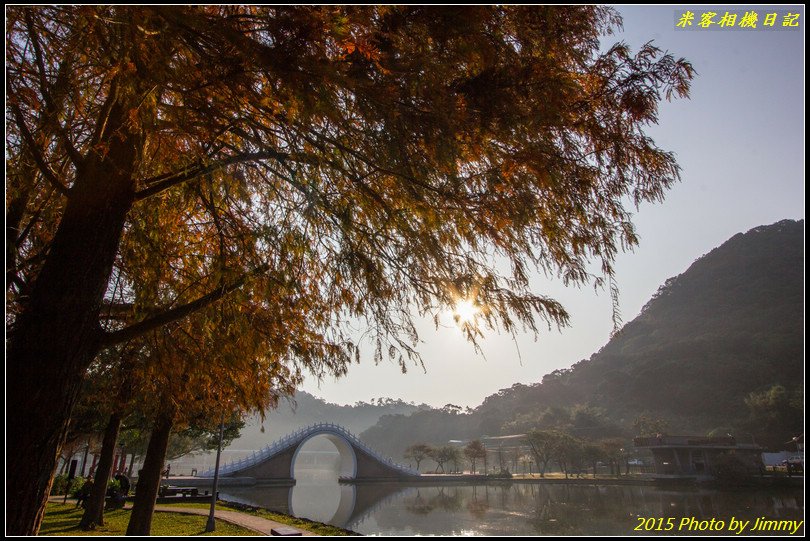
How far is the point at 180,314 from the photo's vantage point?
3.17 meters

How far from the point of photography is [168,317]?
10.3 ft

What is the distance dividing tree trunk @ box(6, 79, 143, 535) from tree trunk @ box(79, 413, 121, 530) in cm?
912

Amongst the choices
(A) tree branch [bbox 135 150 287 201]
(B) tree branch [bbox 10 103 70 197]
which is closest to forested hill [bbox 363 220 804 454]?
(A) tree branch [bbox 135 150 287 201]

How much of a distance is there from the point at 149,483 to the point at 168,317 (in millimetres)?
7784

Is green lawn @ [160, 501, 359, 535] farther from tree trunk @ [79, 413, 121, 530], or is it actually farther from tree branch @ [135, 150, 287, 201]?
tree branch @ [135, 150, 287, 201]

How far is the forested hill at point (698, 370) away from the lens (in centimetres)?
6106

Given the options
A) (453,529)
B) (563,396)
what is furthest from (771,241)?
(453,529)

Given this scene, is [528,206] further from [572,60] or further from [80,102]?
[80,102]

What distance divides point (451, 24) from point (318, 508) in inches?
1174

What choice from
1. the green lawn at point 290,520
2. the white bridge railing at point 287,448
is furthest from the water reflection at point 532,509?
the white bridge railing at point 287,448

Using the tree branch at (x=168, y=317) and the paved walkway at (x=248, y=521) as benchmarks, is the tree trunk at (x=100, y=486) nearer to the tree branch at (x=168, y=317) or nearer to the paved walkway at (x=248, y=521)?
the paved walkway at (x=248, y=521)

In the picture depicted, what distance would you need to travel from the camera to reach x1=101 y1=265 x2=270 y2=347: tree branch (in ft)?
9.73

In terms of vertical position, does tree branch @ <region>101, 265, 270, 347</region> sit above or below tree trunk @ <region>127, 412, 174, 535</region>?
above

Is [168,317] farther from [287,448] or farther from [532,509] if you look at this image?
[287,448]
